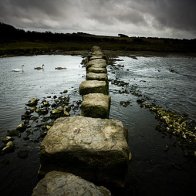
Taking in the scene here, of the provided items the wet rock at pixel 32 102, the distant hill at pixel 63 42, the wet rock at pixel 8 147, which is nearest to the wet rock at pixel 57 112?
the wet rock at pixel 32 102

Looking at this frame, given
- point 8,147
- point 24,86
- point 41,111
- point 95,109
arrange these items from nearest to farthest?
point 8,147
point 95,109
point 41,111
point 24,86

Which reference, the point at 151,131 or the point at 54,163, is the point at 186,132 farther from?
the point at 54,163

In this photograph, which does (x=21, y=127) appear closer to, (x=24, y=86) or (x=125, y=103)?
(x=125, y=103)

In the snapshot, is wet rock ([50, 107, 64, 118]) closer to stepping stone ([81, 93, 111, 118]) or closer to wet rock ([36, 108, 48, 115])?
wet rock ([36, 108, 48, 115])

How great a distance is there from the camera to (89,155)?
393cm

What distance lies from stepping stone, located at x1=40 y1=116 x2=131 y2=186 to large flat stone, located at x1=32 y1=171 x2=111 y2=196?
0.52 m

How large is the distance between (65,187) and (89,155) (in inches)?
32.7

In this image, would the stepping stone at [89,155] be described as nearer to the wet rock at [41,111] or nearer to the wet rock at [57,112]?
the wet rock at [57,112]

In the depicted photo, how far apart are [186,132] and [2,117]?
248 inches

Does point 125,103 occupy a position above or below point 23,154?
below

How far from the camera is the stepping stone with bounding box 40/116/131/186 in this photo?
155 inches

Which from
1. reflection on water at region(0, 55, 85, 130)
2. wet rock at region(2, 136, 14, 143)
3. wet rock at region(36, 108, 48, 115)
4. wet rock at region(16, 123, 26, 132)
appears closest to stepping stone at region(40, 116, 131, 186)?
wet rock at region(2, 136, 14, 143)

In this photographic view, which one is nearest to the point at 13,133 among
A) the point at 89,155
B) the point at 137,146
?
the point at 89,155

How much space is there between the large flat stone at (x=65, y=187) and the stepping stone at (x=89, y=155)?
52cm
